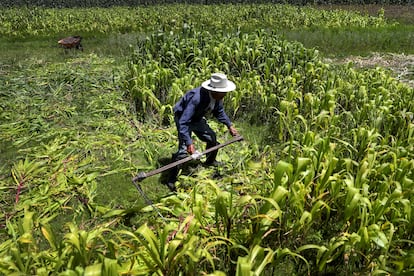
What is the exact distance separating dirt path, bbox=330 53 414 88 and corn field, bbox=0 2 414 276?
9.25 feet

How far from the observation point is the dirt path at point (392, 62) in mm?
7759

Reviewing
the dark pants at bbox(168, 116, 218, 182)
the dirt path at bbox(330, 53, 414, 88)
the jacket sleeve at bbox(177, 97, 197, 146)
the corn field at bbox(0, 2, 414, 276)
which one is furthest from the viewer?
the dirt path at bbox(330, 53, 414, 88)

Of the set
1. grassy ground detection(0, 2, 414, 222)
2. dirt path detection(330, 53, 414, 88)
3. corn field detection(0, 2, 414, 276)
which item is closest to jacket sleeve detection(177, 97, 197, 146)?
corn field detection(0, 2, 414, 276)

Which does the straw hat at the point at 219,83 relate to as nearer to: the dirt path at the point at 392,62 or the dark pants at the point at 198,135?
the dark pants at the point at 198,135

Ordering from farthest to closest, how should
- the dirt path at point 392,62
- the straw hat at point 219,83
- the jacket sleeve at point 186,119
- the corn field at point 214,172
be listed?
1. the dirt path at point 392,62
2. the jacket sleeve at point 186,119
3. the straw hat at point 219,83
4. the corn field at point 214,172

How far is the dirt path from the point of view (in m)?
7.76

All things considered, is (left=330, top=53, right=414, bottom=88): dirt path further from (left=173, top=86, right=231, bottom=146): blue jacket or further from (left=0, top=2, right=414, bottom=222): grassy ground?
(left=173, top=86, right=231, bottom=146): blue jacket

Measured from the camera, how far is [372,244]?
102 inches

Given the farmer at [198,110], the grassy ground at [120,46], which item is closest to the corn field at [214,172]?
the farmer at [198,110]

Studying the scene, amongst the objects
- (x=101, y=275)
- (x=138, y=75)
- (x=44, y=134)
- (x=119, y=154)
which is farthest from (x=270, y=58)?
(x=101, y=275)

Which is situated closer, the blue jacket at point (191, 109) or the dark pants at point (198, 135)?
the blue jacket at point (191, 109)

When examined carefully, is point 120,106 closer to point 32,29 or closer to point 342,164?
point 342,164

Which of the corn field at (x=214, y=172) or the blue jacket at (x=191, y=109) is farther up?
the blue jacket at (x=191, y=109)

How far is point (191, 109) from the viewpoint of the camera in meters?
3.64
